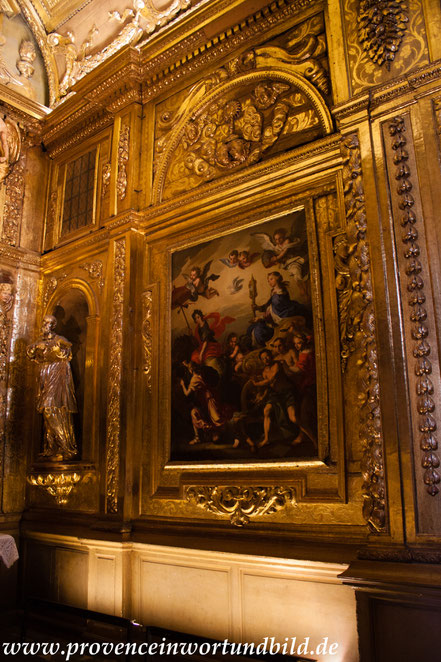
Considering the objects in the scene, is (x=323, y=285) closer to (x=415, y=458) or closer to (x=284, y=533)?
(x=415, y=458)

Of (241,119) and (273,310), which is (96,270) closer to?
(241,119)

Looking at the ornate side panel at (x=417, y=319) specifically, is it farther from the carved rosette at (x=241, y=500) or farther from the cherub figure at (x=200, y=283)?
the cherub figure at (x=200, y=283)

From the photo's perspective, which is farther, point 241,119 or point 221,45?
Result: point 221,45

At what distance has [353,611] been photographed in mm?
4113

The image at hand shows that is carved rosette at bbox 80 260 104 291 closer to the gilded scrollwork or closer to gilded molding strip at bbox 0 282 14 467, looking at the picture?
gilded molding strip at bbox 0 282 14 467

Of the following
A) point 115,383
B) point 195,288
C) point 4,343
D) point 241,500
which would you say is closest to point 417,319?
point 241,500

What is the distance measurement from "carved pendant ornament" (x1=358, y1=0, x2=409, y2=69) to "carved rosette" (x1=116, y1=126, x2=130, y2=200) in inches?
133

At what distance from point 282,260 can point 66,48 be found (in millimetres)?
5577

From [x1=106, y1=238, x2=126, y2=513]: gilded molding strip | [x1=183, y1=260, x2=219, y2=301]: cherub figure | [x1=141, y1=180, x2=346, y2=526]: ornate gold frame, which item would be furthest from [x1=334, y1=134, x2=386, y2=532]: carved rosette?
[x1=106, y1=238, x2=126, y2=513]: gilded molding strip

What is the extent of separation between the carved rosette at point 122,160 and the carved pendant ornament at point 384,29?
338cm

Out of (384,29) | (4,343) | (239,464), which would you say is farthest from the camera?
(4,343)

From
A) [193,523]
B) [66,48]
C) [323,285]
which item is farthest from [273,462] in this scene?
[66,48]

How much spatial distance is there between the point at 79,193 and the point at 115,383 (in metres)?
3.03

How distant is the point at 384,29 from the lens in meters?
4.54
